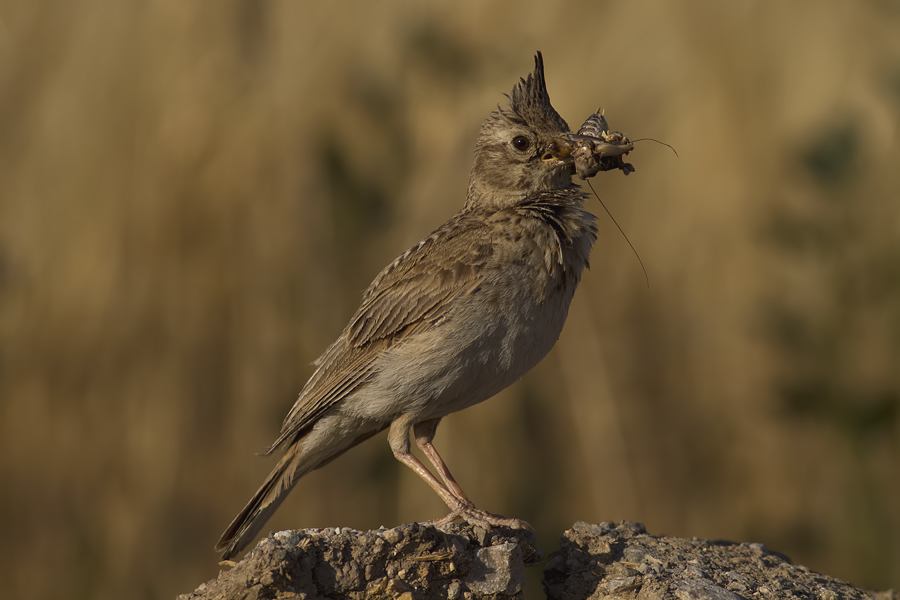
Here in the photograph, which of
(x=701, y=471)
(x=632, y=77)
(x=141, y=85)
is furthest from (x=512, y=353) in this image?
(x=141, y=85)

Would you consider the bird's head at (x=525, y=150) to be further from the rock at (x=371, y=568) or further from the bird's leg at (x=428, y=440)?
the rock at (x=371, y=568)

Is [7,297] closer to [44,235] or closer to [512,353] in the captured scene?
[44,235]

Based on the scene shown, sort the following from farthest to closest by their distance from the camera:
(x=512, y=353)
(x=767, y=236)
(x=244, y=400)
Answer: (x=767, y=236) → (x=244, y=400) → (x=512, y=353)

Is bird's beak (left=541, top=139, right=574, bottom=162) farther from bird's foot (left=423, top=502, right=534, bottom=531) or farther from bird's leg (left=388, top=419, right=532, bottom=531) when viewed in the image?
bird's foot (left=423, top=502, right=534, bottom=531)

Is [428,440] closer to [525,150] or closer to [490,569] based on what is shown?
[490,569]

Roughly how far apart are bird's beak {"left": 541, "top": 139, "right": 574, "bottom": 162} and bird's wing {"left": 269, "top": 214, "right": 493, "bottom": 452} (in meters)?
0.46

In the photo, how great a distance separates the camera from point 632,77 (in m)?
6.48

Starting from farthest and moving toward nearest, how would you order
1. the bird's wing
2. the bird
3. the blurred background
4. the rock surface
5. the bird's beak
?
the blurred background → the bird's beak → the bird's wing → the bird → the rock surface

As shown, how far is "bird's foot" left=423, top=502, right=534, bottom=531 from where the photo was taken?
3551 mm

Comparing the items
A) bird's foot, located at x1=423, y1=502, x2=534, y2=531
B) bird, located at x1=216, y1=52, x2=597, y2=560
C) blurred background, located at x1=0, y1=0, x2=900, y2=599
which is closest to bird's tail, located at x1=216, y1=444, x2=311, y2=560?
bird, located at x1=216, y1=52, x2=597, y2=560

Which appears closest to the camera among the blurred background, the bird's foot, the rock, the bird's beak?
the rock

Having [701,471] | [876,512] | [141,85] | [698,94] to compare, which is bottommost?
[876,512]

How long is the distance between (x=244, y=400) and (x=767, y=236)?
3.71 meters

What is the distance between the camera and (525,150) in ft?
14.5
